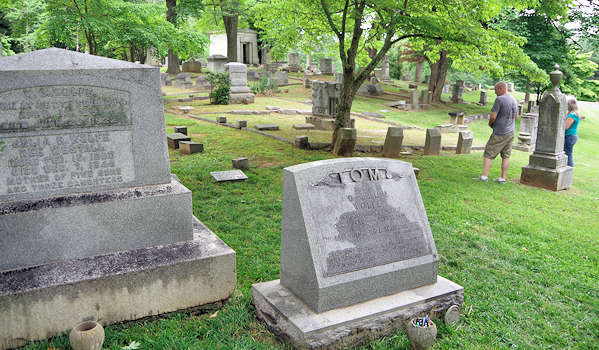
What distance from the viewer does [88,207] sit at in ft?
12.3

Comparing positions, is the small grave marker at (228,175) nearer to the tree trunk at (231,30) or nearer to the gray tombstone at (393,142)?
the gray tombstone at (393,142)

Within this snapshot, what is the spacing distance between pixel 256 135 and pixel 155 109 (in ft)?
29.3

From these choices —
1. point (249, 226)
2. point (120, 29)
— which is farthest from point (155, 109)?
point (120, 29)

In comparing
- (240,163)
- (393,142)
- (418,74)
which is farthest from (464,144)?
(418,74)

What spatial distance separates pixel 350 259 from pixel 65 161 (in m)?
2.59

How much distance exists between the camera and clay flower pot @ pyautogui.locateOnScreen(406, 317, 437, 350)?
10.2 ft

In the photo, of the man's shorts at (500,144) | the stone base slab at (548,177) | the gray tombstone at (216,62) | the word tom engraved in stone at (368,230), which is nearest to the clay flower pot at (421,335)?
the word tom engraved in stone at (368,230)

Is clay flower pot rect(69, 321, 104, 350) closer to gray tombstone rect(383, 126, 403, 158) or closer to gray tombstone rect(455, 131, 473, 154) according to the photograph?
gray tombstone rect(383, 126, 403, 158)

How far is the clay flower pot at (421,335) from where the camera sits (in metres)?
3.10

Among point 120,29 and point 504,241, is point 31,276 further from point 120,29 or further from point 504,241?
point 120,29

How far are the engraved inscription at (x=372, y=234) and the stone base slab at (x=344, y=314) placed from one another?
312 mm

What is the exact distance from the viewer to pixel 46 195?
371 cm

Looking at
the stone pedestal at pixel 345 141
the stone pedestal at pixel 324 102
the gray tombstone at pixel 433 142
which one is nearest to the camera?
the stone pedestal at pixel 345 141

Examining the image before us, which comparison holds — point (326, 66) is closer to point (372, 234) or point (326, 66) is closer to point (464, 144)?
point (464, 144)
